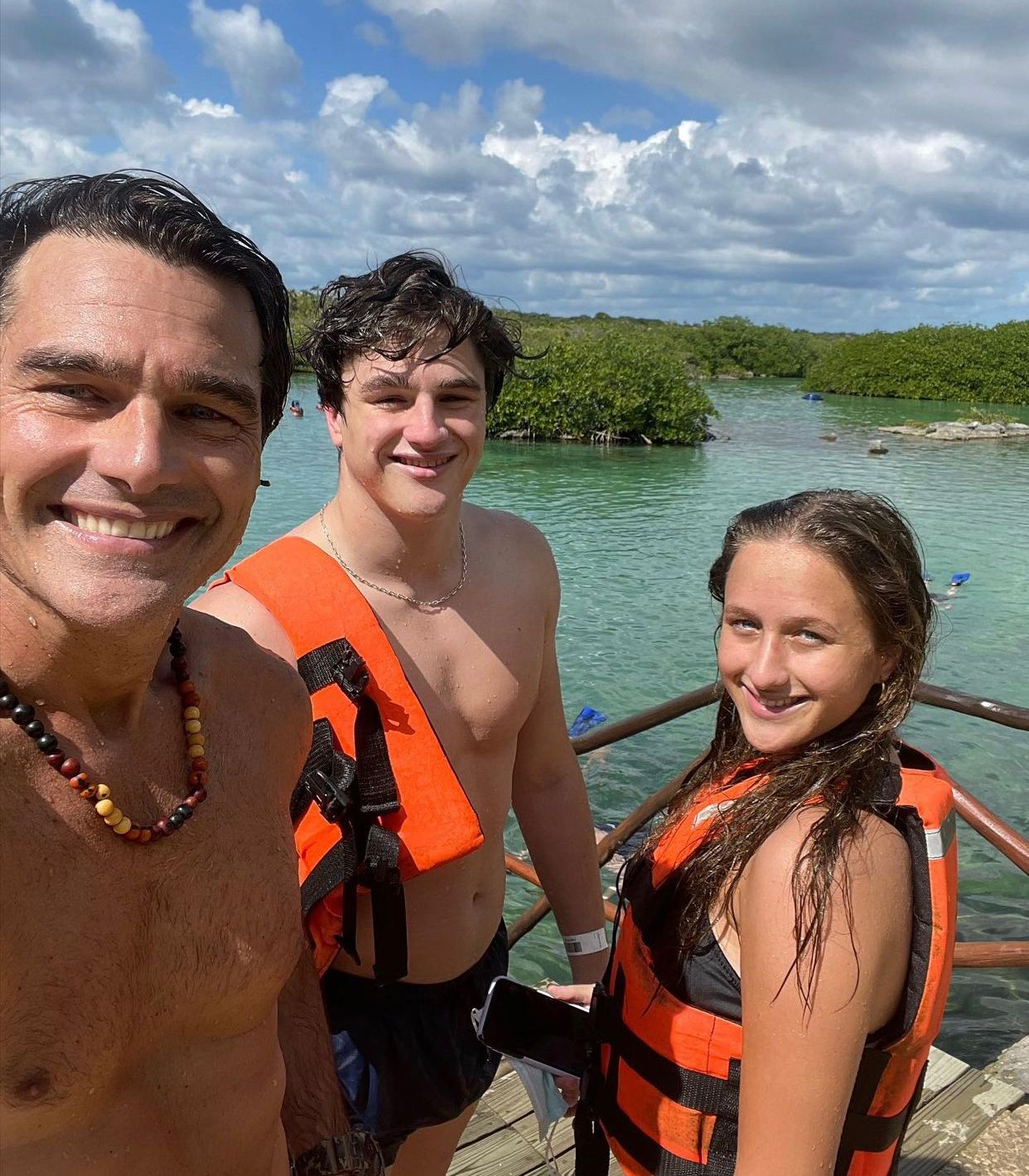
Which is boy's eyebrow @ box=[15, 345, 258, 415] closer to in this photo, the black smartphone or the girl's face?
the girl's face

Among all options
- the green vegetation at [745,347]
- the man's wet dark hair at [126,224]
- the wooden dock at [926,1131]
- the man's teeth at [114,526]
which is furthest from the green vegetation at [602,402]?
the green vegetation at [745,347]

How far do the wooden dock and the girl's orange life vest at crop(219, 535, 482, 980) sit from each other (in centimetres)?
109

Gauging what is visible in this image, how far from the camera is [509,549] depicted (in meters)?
2.46

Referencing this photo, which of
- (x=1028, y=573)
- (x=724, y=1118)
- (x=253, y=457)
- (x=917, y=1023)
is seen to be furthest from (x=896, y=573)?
(x=1028, y=573)

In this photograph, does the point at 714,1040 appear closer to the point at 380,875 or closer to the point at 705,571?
the point at 380,875

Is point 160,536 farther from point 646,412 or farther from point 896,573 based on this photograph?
point 646,412

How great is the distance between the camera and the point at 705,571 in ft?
53.3

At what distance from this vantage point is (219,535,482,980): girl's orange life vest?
6.15 feet

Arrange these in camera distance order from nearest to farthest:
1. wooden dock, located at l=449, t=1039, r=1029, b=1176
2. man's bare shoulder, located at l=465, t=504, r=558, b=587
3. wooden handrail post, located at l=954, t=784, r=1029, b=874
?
1. man's bare shoulder, located at l=465, t=504, r=558, b=587
2. wooden dock, located at l=449, t=1039, r=1029, b=1176
3. wooden handrail post, located at l=954, t=784, r=1029, b=874

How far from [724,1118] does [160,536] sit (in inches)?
49.2

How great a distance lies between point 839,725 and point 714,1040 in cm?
56

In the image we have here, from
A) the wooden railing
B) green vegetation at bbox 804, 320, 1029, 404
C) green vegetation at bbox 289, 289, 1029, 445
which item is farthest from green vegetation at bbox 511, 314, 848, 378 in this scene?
the wooden railing

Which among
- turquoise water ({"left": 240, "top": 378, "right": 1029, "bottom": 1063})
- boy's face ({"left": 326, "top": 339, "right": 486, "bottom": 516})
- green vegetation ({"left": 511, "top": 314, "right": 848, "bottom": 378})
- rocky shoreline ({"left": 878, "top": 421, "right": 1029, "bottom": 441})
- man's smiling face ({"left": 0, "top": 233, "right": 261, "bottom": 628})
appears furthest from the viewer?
green vegetation ({"left": 511, "top": 314, "right": 848, "bottom": 378})

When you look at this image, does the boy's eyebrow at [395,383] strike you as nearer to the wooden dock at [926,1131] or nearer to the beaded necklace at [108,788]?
the beaded necklace at [108,788]
